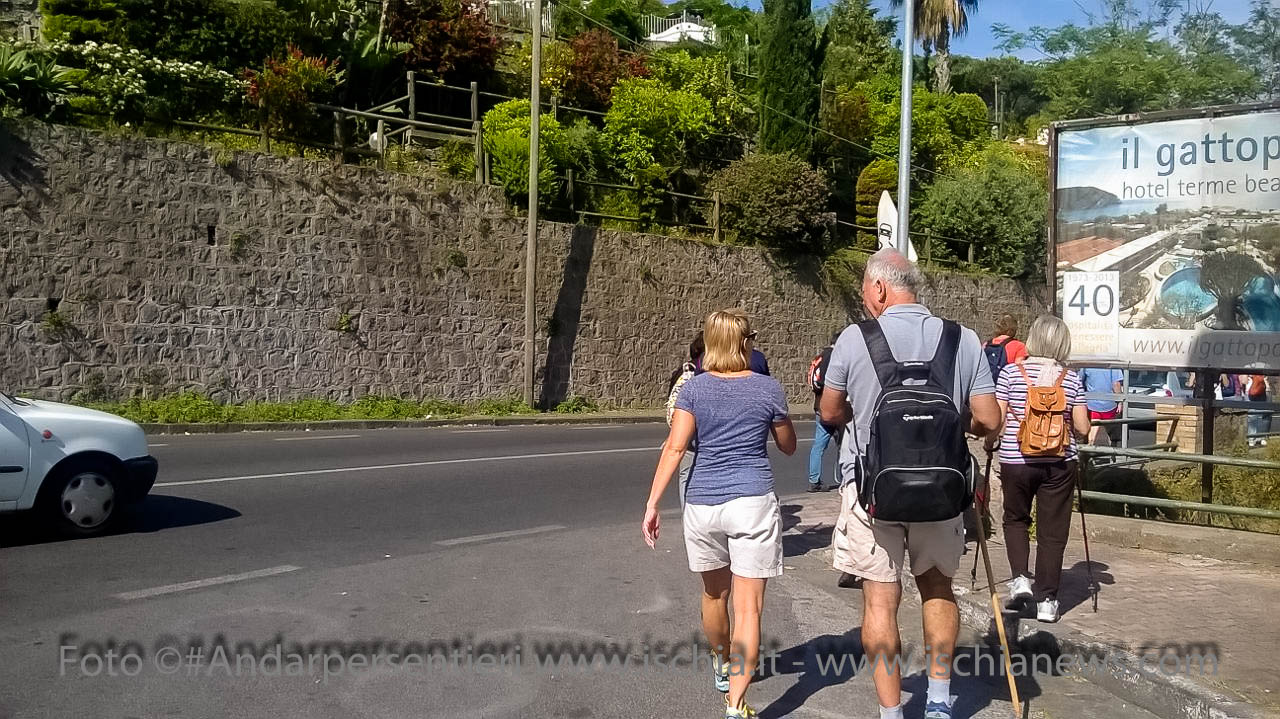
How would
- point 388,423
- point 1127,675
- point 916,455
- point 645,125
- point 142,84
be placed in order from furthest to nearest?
1. point 645,125
2. point 388,423
3. point 142,84
4. point 1127,675
5. point 916,455

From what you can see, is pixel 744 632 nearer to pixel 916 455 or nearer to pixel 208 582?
pixel 916 455

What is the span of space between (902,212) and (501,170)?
13145 mm

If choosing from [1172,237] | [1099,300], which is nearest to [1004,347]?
[1099,300]

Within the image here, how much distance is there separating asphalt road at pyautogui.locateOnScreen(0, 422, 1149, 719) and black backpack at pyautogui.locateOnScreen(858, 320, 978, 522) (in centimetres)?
131

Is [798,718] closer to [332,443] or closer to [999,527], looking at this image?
[999,527]

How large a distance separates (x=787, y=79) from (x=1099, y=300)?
75.5 feet

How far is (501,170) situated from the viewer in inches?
909

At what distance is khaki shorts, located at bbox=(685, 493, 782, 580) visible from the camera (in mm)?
4789

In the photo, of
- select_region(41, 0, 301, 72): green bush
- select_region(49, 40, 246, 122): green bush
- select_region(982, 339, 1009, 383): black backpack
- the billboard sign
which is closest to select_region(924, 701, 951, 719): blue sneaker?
select_region(982, 339, 1009, 383): black backpack

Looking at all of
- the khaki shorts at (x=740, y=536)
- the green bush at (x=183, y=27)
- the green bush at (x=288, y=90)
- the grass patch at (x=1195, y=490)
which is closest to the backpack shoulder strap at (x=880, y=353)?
the khaki shorts at (x=740, y=536)

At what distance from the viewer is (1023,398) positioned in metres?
6.35

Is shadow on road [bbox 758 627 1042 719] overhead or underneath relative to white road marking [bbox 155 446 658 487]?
underneath

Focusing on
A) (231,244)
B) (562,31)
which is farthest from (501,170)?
(562,31)

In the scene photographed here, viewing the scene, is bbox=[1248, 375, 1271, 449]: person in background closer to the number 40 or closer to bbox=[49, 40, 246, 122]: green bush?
the number 40
